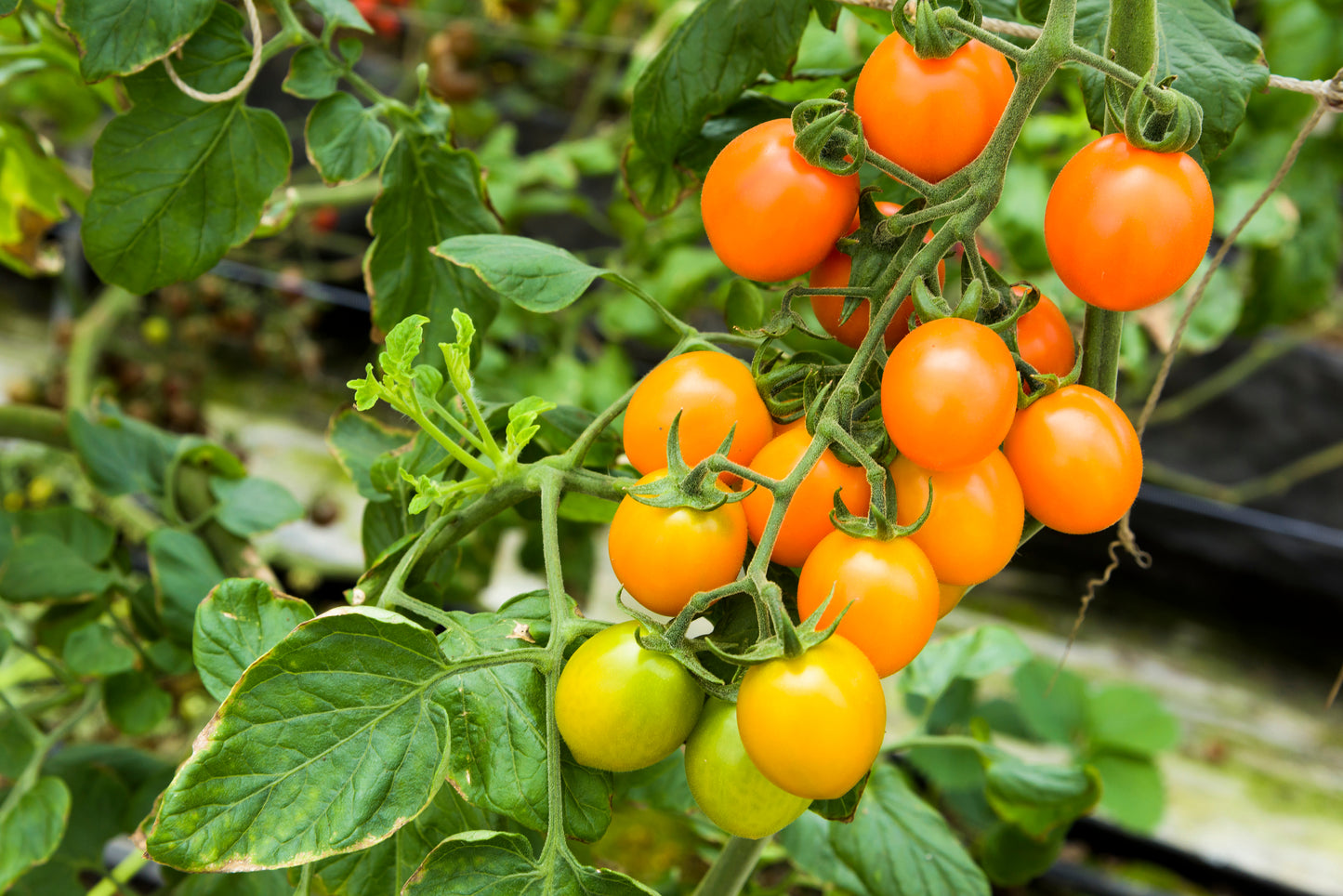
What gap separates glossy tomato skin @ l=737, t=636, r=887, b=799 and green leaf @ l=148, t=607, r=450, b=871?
124 millimetres

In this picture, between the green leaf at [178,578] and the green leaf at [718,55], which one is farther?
the green leaf at [178,578]

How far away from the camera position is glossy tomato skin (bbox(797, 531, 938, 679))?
30cm

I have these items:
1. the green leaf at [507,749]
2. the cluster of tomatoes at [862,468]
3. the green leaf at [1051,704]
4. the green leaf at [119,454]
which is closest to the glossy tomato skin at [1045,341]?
the cluster of tomatoes at [862,468]

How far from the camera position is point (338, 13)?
50 cm

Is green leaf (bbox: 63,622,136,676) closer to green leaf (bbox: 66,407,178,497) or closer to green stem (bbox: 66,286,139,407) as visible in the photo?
green leaf (bbox: 66,407,178,497)

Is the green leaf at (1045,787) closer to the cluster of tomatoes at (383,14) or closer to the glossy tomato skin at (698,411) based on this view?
the glossy tomato skin at (698,411)

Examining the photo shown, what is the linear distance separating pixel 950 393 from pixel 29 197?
0.77 m

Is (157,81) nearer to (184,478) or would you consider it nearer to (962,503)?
(184,478)

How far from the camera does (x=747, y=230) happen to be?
1.16 feet

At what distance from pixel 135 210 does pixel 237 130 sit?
66mm

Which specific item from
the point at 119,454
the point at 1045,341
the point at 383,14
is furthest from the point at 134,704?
the point at 383,14

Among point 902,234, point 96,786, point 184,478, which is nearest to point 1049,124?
point 902,234

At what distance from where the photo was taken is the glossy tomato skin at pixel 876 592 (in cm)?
30

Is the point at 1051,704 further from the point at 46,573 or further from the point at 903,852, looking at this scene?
the point at 46,573
